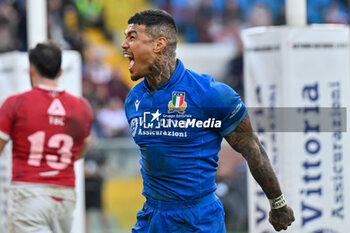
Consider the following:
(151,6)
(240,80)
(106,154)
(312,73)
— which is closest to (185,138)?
(312,73)

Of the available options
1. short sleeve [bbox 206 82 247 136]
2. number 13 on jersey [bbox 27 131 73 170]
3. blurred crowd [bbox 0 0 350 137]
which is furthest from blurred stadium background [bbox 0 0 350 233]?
short sleeve [bbox 206 82 247 136]

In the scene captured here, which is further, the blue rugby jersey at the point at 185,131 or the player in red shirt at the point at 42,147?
the player in red shirt at the point at 42,147

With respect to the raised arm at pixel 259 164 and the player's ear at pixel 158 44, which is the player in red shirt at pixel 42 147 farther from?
the raised arm at pixel 259 164

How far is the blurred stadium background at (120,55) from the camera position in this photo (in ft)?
37.9

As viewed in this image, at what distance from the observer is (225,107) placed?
162 inches

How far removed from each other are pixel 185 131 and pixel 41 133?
1.92 m

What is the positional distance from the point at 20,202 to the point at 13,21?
9536 mm

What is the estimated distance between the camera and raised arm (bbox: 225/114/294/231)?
4211 mm

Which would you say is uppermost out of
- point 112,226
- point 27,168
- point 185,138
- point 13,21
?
point 13,21

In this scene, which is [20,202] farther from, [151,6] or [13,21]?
[151,6]

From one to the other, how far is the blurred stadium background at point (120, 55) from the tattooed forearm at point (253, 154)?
7.23 meters

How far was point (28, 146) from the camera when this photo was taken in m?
5.64

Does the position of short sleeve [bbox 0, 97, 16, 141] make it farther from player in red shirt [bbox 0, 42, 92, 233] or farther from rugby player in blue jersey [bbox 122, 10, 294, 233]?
rugby player in blue jersey [bbox 122, 10, 294, 233]

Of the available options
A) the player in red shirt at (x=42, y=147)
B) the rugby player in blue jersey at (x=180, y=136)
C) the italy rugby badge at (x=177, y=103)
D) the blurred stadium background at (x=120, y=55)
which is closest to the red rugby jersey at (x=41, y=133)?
the player in red shirt at (x=42, y=147)
